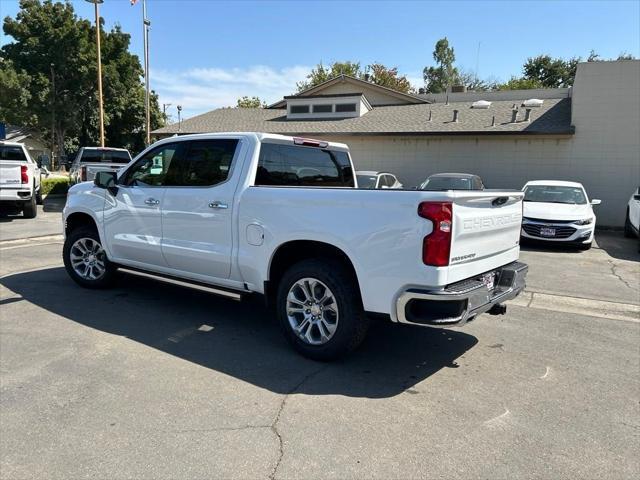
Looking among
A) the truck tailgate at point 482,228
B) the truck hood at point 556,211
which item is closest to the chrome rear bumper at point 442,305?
the truck tailgate at point 482,228

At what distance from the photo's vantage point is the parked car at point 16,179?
12.3 m

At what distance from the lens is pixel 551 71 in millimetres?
57438

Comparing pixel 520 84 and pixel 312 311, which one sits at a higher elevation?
pixel 520 84

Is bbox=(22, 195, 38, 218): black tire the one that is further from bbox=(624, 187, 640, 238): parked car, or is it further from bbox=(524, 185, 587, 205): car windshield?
bbox=(624, 187, 640, 238): parked car

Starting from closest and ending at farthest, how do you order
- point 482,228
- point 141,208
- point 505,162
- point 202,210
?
point 482,228 → point 202,210 → point 141,208 → point 505,162

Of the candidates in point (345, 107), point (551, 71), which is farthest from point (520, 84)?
point (345, 107)

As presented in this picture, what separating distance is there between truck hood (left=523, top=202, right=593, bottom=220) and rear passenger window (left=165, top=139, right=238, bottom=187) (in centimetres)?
830

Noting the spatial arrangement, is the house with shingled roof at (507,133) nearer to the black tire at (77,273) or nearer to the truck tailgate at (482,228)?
the truck tailgate at (482,228)

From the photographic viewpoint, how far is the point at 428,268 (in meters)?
3.53

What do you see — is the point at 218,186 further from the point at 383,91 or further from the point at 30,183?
the point at 383,91

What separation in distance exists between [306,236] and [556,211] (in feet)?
29.2

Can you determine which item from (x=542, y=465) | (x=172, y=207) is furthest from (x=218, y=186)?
(x=542, y=465)

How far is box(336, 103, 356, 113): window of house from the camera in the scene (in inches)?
842

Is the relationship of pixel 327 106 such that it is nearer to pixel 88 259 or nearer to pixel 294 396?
pixel 88 259
